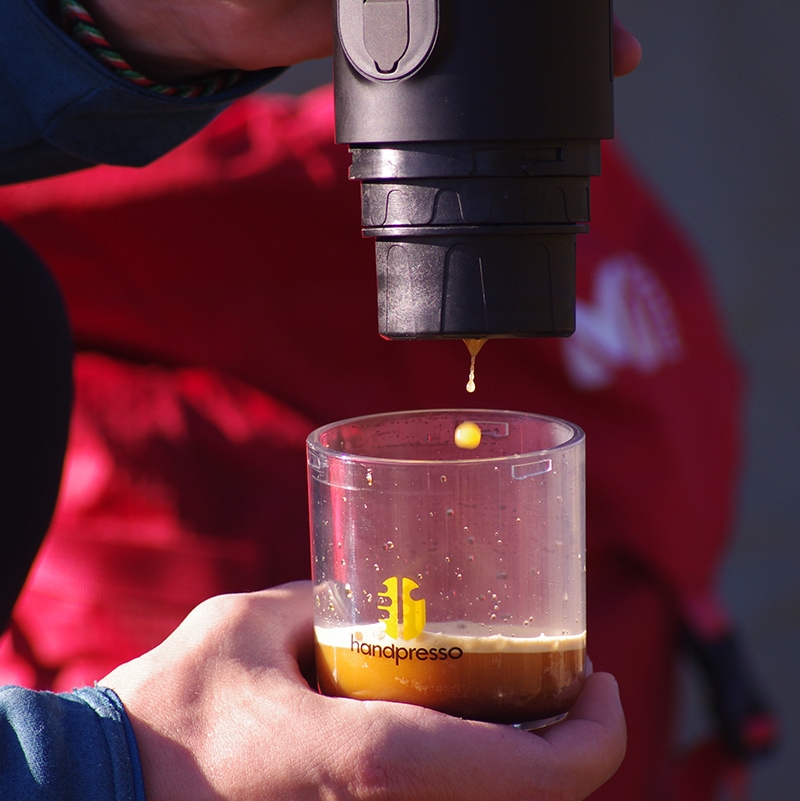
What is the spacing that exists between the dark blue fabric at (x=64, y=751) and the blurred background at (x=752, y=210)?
159 cm

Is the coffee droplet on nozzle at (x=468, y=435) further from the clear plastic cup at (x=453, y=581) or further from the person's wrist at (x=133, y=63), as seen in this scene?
the person's wrist at (x=133, y=63)

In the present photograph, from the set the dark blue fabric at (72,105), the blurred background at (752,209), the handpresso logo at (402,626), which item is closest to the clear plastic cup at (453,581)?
the handpresso logo at (402,626)

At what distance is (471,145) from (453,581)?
0.23 meters

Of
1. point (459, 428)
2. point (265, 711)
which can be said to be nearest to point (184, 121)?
point (459, 428)

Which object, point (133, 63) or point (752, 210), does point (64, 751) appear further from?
point (752, 210)

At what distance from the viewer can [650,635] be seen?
49.6 inches

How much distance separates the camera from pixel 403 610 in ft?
2.03

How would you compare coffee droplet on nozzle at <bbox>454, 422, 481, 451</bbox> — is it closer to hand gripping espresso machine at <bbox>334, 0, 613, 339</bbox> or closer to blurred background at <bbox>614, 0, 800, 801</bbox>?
hand gripping espresso machine at <bbox>334, 0, 613, 339</bbox>

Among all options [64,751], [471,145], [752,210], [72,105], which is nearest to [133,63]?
[72,105]

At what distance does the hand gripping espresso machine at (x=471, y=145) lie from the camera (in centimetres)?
53

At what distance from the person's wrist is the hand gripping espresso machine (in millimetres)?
181

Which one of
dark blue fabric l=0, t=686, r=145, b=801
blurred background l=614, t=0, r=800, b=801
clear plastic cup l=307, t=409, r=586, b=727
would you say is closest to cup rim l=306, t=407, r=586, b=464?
clear plastic cup l=307, t=409, r=586, b=727

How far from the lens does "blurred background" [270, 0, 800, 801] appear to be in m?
1.98

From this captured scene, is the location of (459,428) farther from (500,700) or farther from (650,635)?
(650,635)
